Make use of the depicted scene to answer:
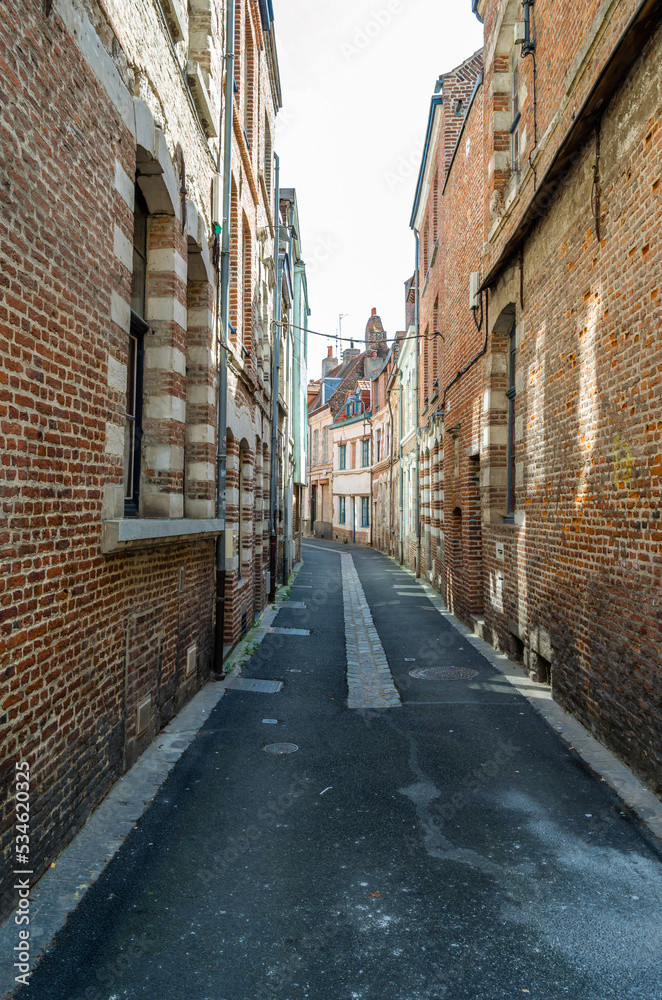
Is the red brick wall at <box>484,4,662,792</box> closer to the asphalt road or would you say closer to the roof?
the asphalt road

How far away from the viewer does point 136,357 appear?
19.1 ft

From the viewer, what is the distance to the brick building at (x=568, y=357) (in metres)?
4.49

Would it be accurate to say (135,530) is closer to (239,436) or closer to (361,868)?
(361,868)

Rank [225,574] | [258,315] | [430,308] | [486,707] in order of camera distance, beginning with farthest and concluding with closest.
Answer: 1. [430,308]
2. [258,315]
3. [225,574]
4. [486,707]

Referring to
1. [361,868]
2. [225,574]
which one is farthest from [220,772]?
[225,574]

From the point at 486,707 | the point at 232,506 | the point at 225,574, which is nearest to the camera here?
the point at 486,707

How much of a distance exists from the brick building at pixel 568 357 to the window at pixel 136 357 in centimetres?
366

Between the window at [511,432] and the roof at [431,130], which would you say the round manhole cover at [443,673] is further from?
the roof at [431,130]

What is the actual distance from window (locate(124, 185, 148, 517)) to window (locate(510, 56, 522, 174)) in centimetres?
517

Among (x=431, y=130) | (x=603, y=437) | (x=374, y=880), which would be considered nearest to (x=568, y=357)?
(x=603, y=437)

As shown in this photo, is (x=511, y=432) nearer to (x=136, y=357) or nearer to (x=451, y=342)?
(x=451, y=342)

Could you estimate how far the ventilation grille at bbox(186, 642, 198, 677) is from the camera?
21.2 ft

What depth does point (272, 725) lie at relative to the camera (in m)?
5.86

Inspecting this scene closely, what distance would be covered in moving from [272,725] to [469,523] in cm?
598
